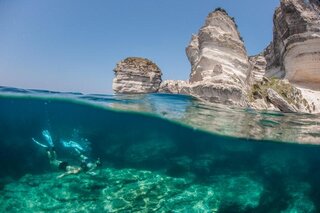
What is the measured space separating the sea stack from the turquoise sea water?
5915mm

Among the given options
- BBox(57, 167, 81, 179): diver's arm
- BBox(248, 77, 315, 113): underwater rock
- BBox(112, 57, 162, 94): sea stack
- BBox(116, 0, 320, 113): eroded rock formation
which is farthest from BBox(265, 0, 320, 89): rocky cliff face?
BBox(57, 167, 81, 179): diver's arm

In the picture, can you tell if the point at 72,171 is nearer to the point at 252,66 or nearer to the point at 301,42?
the point at 252,66

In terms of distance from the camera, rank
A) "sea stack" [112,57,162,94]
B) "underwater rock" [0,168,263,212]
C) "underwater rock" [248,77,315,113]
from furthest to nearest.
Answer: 1. "sea stack" [112,57,162,94]
2. "underwater rock" [248,77,315,113]
3. "underwater rock" [0,168,263,212]

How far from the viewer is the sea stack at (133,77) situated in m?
23.0

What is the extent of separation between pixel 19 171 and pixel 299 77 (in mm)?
21197

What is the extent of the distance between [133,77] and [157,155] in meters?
8.76

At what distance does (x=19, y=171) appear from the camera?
527 inches

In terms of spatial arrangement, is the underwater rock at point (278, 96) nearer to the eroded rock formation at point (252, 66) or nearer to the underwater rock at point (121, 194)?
the eroded rock formation at point (252, 66)

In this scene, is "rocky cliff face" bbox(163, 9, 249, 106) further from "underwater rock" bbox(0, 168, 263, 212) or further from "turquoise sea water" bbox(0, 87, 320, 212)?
"underwater rock" bbox(0, 168, 263, 212)

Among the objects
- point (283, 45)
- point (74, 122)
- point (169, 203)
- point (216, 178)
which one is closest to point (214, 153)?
point (216, 178)

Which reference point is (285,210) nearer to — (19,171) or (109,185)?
(109,185)

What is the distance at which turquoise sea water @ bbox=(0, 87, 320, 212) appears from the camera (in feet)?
36.5

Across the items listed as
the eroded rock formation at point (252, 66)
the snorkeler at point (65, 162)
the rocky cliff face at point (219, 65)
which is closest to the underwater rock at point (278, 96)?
the eroded rock formation at point (252, 66)

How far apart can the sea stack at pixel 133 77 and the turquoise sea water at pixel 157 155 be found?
5.92m
